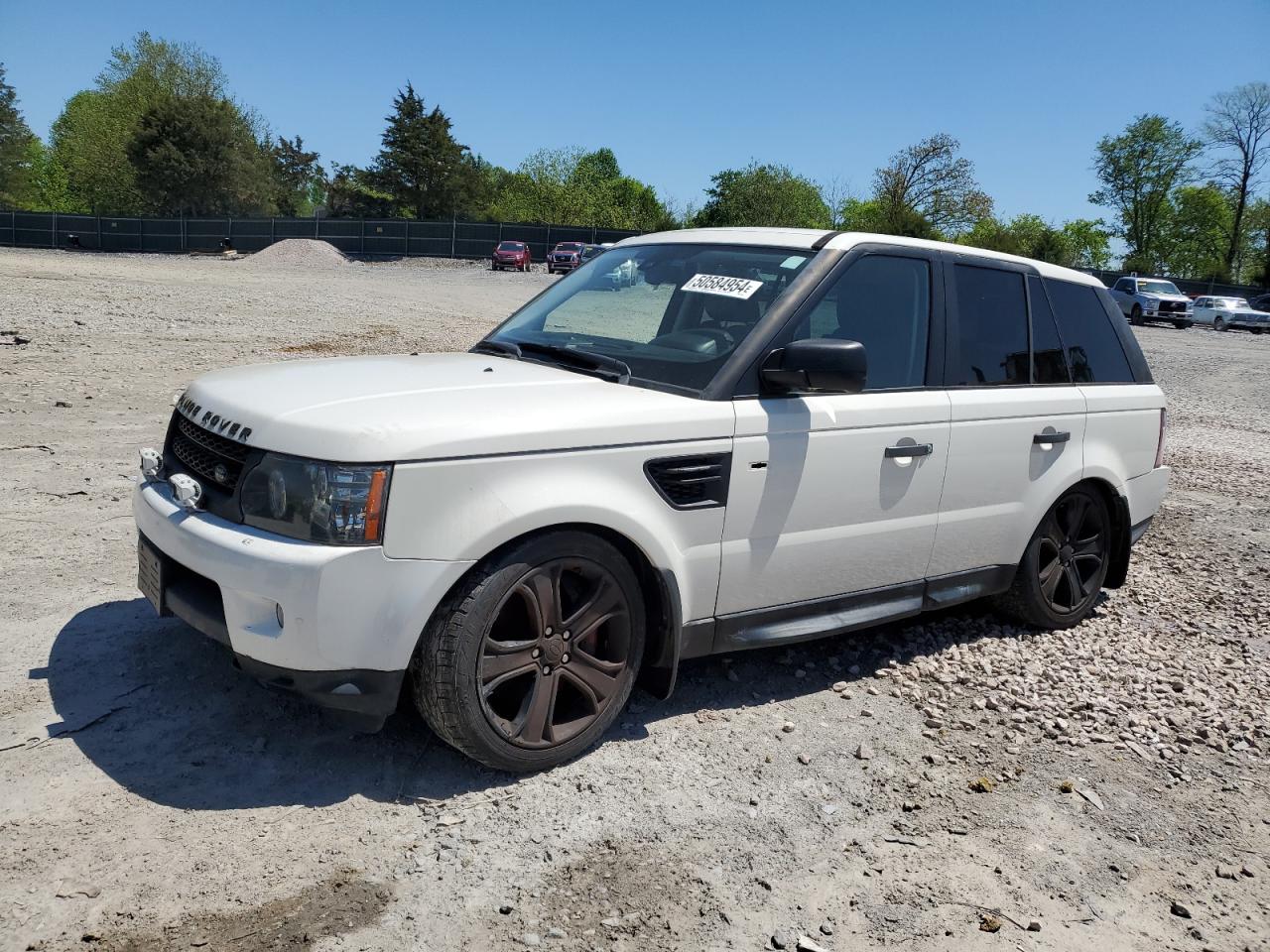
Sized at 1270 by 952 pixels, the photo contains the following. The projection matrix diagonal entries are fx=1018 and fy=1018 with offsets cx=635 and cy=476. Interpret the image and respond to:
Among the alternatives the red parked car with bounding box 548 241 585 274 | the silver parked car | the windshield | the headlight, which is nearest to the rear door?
the windshield

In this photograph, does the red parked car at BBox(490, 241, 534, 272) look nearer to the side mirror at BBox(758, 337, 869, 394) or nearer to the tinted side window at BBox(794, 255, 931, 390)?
the tinted side window at BBox(794, 255, 931, 390)

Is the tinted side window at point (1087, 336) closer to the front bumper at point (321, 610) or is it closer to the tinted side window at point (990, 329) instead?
the tinted side window at point (990, 329)

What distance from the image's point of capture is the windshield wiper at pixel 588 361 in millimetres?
3876

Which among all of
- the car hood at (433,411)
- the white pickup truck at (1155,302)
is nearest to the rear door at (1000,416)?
the car hood at (433,411)

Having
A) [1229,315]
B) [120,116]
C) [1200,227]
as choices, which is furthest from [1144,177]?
[120,116]

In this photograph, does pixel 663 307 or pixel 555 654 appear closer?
pixel 555 654

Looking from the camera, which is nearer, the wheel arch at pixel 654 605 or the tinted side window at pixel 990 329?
the wheel arch at pixel 654 605

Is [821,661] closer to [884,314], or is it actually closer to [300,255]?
[884,314]

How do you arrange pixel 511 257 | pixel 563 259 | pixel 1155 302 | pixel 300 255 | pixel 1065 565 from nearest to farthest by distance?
1. pixel 1065 565
2. pixel 1155 302
3. pixel 511 257
4. pixel 300 255
5. pixel 563 259

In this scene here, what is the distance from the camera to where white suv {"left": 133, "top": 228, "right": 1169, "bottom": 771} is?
3068 mm

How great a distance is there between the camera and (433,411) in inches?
127

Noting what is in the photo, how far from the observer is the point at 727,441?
12.0 feet

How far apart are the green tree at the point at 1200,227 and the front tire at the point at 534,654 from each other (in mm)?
89982

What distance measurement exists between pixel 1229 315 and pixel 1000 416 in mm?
44190
